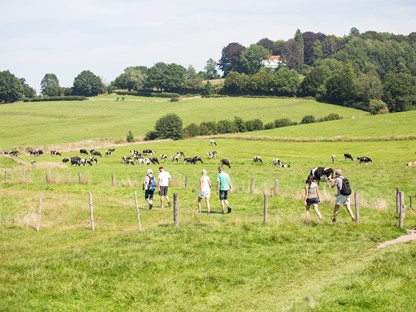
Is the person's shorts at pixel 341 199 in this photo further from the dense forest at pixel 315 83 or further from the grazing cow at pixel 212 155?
the dense forest at pixel 315 83

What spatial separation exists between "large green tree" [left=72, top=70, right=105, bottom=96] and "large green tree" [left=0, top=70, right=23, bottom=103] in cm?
1925

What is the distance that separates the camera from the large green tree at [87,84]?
17920 centimetres

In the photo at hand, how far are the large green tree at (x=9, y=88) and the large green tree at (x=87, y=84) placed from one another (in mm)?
19255

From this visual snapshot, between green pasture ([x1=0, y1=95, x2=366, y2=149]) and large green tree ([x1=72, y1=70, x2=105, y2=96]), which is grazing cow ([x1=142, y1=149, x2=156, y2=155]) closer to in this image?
green pasture ([x1=0, y1=95, x2=366, y2=149])

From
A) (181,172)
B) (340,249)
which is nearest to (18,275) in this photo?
(340,249)

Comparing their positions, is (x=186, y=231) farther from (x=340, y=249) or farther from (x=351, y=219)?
(x=351, y=219)

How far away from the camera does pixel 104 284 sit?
15922 mm

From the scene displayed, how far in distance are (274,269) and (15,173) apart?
3843 cm

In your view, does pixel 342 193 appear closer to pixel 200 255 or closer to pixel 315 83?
pixel 200 255

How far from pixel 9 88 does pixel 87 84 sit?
1046 inches

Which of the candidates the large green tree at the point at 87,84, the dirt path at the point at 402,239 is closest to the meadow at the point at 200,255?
the dirt path at the point at 402,239

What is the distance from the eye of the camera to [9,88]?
16025 centimetres

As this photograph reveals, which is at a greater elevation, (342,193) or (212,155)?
(342,193)

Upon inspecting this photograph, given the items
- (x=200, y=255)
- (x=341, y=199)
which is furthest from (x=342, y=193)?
(x=200, y=255)
